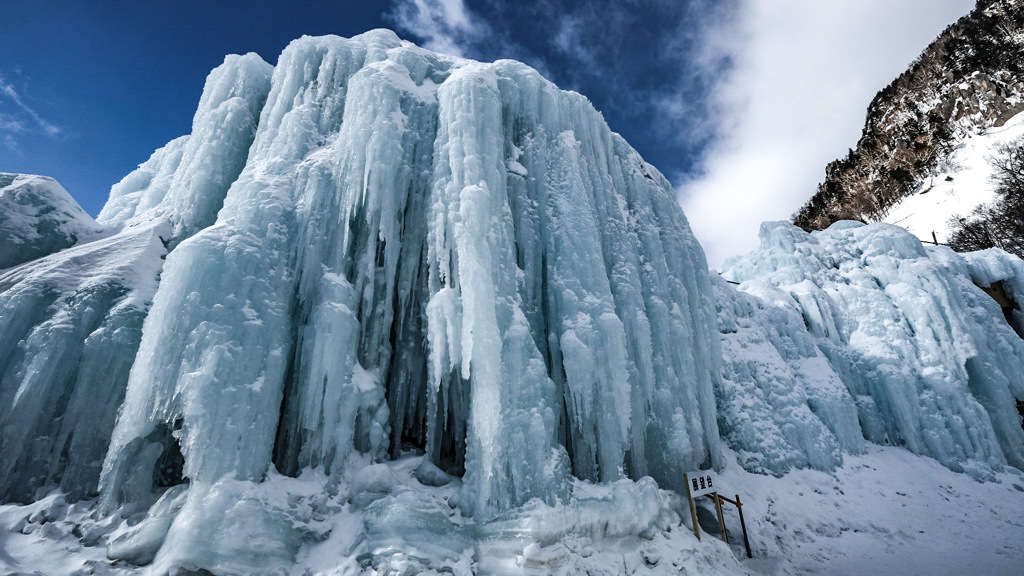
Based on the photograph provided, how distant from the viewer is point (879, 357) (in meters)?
13.4

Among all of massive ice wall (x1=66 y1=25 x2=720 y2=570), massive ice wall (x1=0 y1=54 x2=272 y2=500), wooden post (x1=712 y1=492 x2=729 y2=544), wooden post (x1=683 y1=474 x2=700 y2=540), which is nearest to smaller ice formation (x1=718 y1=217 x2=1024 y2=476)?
massive ice wall (x1=66 y1=25 x2=720 y2=570)

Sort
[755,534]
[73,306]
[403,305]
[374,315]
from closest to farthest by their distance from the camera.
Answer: [73,306] → [374,315] → [403,305] → [755,534]

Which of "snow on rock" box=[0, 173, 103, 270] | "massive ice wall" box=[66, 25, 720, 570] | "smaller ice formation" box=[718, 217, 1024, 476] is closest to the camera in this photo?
"massive ice wall" box=[66, 25, 720, 570]

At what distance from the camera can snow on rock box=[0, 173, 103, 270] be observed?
7.02 m

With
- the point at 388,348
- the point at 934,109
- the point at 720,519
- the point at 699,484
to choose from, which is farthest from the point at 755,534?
the point at 934,109

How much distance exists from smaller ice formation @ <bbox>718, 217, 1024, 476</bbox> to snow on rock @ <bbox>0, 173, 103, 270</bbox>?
49.3ft

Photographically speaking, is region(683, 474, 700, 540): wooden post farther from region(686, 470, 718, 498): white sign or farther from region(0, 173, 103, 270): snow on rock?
region(0, 173, 103, 270): snow on rock

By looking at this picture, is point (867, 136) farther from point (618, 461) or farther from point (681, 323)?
point (618, 461)

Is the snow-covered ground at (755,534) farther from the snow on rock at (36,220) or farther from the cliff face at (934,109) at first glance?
the cliff face at (934,109)

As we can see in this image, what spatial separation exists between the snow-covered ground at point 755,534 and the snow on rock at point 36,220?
14.4ft

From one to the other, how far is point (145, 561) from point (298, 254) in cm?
452

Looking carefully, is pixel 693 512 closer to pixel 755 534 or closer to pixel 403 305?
pixel 755 534

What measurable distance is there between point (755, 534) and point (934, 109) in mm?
47128

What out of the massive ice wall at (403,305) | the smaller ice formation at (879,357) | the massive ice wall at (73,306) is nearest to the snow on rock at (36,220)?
the massive ice wall at (73,306)
